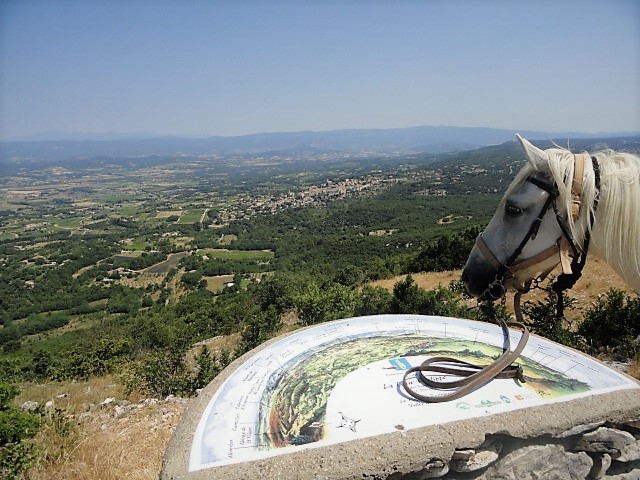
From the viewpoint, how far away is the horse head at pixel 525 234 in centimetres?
241

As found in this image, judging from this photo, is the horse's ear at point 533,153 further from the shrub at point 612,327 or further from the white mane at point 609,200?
the shrub at point 612,327

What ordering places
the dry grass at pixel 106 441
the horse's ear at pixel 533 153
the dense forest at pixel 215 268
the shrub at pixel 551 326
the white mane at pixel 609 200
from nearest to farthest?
the white mane at pixel 609 200, the horse's ear at pixel 533 153, the dry grass at pixel 106 441, the shrub at pixel 551 326, the dense forest at pixel 215 268

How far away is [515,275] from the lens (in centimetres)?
261

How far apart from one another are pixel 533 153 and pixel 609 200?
0.51 m

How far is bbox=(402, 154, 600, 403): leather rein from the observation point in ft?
7.80

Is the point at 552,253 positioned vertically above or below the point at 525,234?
below

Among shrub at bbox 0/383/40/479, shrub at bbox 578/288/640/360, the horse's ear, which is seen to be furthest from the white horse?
shrub at bbox 578/288/640/360

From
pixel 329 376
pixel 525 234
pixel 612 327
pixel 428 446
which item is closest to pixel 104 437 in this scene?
pixel 329 376

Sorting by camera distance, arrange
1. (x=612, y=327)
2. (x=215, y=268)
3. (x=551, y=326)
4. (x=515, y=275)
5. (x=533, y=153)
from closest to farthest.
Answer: (x=533, y=153) < (x=515, y=275) < (x=612, y=327) < (x=551, y=326) < (x=215, y=268)

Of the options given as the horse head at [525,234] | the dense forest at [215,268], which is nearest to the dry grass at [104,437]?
the dense forest at [215,268]

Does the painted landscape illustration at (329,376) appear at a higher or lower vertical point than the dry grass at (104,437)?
higher

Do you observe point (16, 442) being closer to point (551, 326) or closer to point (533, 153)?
point (533, 153)

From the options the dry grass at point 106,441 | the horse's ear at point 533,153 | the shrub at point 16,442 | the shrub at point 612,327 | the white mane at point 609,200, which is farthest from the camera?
the shrub at point 612,327

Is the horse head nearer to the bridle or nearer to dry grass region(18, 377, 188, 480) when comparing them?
the bridle
